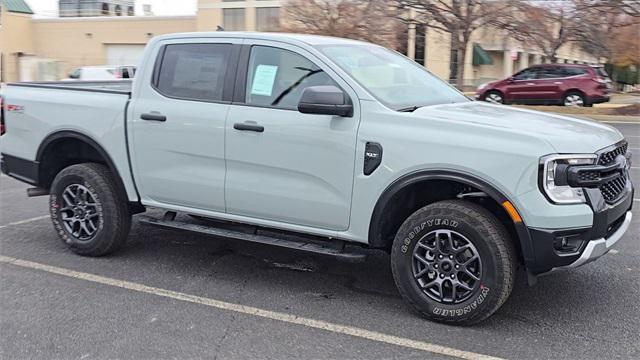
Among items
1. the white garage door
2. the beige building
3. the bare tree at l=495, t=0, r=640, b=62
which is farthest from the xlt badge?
the white garage door

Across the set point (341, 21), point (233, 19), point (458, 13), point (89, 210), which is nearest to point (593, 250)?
point (89, 210)

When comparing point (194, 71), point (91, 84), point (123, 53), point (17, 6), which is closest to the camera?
point (194, 71)

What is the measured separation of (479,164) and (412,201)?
0.66 m

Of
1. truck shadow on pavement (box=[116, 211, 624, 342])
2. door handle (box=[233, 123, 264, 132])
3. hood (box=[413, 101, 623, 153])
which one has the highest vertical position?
hood (box=[413, 101, 623, 153])

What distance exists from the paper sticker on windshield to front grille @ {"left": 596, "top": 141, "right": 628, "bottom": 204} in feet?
7.65

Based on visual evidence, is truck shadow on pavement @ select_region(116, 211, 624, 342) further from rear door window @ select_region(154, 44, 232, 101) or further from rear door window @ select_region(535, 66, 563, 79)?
rear door window @ select_region(535, 66, 563, 79)

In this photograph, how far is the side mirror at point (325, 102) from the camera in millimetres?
4266

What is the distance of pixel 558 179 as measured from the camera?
12.5ft

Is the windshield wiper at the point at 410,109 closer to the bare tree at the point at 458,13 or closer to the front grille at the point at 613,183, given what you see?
the front grille at the point at 613,183

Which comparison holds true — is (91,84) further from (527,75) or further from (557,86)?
(527,75)

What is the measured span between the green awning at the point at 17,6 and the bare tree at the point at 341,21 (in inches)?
1312

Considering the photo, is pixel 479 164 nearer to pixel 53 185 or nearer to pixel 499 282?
pixel 499 282

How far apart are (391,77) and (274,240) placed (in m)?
1.54

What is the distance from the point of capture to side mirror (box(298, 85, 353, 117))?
14.0ft
